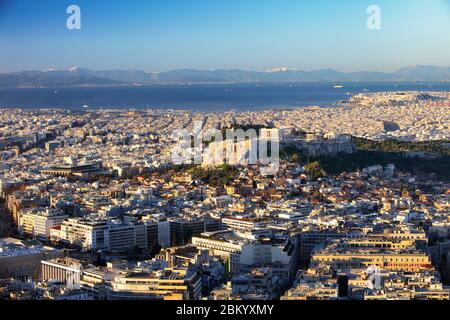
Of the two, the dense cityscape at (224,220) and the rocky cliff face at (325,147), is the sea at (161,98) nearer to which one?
the dense cityscape at (224,220)

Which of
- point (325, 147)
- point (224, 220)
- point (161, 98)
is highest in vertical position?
point (325, 147)

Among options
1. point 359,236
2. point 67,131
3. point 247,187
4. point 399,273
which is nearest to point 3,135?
point 67,131

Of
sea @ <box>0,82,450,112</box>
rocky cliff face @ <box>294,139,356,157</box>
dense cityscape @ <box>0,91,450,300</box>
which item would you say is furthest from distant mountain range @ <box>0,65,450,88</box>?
rocky cliff face @ <box>294,139,356,157</box>

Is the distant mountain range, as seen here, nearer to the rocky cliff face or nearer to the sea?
the sea

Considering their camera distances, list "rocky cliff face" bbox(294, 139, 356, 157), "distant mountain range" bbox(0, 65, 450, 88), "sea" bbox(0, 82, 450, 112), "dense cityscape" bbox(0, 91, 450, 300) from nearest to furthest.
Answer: "dense cityscape" bbox(0, 91, 450, 300) < "rocky cliff face" bbox(294, 139, 356, 157) < "sea" bbox(0, 82, 450, 112) < "distant mountain range" bbox(0, 65, 450, 88)

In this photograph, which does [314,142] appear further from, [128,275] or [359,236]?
[128,275]

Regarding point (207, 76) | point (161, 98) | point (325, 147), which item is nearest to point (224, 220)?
point (325, 147)

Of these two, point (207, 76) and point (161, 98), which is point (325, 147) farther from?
point (207, 76)
